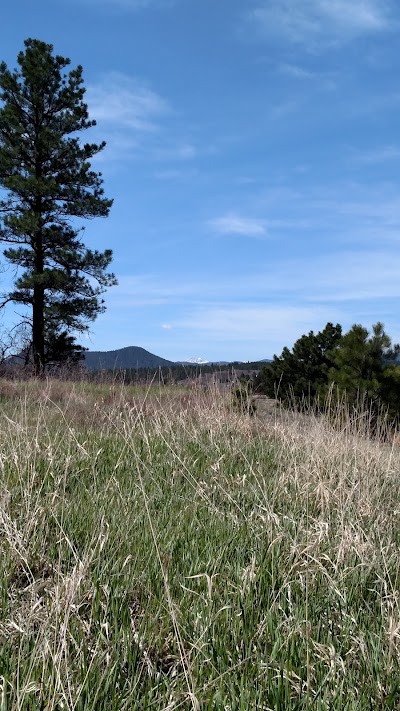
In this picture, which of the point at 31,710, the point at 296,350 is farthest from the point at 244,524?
the point at 296,350

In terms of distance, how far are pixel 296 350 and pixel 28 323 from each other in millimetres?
12177

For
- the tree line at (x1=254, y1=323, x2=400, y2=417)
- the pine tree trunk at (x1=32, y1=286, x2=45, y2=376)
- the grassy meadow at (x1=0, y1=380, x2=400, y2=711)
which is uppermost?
the pine tree trunk at (x1=32, y1=286, x2=45, y2=376)

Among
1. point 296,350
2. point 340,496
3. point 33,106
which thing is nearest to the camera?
point 340,496

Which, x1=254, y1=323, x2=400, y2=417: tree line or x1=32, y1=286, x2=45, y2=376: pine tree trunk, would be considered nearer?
x1=254, y1=323, x2=400, y2=417: tree line

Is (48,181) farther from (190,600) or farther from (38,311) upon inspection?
(190,600)

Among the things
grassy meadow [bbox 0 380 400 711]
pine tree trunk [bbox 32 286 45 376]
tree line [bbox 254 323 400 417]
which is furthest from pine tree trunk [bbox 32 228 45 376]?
grassy meadow [bbox 0 380 400 711]

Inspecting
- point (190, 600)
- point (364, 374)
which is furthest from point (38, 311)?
point (190, 600)

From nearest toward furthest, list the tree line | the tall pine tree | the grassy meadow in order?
the grassy meadow → the tree line → the tall pine tree

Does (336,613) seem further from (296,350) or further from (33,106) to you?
(33,106)

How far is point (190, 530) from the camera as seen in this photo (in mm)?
3270

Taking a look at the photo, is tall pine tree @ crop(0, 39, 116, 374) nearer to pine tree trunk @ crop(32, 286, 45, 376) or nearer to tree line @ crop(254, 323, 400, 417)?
pine tree trunk @ crop(32, 286, 45, 376)

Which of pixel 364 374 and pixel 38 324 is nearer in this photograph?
pixel 364 374

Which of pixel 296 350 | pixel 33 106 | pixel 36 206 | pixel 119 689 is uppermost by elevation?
pixel 33 106

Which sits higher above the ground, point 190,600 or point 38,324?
point 38,324
